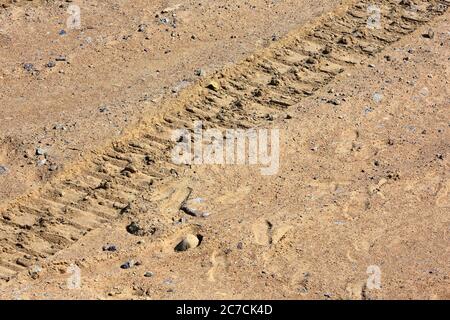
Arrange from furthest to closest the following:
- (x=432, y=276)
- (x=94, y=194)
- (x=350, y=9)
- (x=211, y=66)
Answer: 1. (x=350, y=9)
2. (x=211, y=66)
3. (x=94, y=194)
4. (x=432, y=276)

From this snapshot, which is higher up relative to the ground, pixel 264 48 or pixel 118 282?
pixel 264 48

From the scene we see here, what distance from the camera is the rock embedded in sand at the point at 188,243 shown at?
10.5 metres

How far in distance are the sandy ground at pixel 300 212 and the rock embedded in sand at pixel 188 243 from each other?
0.20ft

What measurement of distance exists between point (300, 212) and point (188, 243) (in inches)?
46.7

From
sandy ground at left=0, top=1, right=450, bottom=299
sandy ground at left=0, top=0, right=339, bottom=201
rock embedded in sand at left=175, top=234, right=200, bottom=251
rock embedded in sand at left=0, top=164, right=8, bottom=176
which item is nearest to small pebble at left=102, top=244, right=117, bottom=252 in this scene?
sandy ground at left=0, top=1, right=450, bottom=299

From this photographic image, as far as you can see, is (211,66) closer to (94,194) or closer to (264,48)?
(264,48)

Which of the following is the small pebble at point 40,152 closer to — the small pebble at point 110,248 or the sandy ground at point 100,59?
the sandy ground at point 100,59

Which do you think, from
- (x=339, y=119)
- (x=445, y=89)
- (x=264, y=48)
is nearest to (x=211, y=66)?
(x=264, y=48)

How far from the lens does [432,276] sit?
32.6ft

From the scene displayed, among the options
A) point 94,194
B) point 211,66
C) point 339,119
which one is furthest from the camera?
point 211,66

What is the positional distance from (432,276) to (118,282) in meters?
2.83

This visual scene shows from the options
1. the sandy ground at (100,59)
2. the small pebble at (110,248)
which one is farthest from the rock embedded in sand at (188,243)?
the sandy ground at (100,59)

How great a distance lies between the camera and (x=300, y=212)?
1090cm

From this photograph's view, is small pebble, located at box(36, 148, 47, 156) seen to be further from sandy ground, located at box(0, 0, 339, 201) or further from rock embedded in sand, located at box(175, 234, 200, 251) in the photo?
rock embedded in sand, located at box(175, 234, 200, 251)
